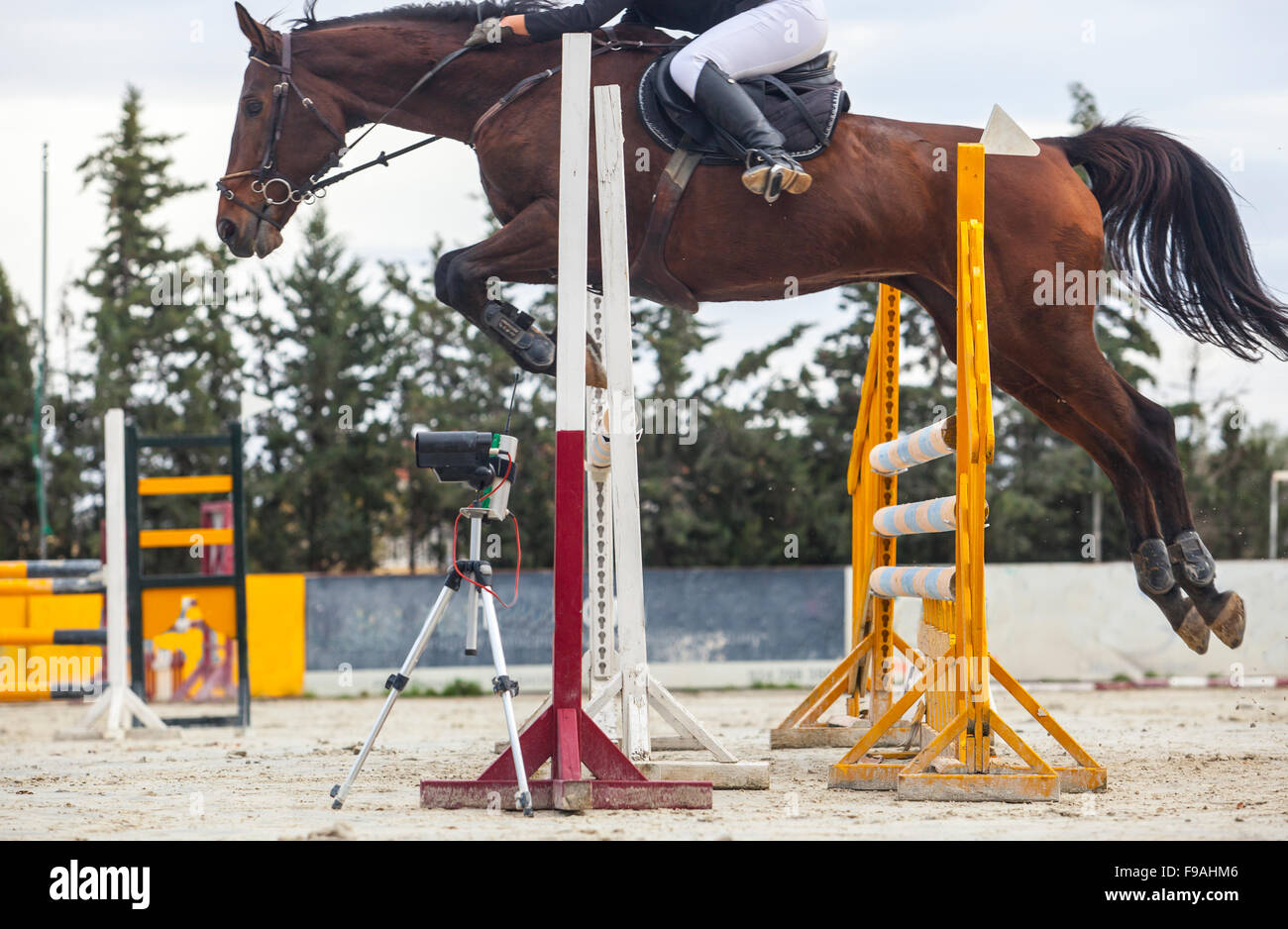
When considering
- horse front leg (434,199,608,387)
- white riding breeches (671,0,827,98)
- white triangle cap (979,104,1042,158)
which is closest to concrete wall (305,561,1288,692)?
horse front leg (434,199,608,387)

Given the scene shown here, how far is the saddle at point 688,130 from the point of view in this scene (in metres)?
4.49

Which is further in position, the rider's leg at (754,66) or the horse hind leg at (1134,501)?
the horse hind leg at (1134,501)

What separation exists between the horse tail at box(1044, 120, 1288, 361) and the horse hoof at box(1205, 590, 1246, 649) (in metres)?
1.00

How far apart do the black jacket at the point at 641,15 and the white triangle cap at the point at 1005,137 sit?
0.97m

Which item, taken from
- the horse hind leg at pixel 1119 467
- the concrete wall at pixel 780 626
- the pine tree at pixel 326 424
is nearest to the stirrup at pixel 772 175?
the horse hind leg at pixel 1119 467

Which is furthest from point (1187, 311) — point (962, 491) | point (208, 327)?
point (208, 327)

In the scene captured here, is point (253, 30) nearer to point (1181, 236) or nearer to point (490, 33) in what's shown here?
point (490, 33)

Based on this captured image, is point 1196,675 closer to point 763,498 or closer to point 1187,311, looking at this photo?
point 763,498

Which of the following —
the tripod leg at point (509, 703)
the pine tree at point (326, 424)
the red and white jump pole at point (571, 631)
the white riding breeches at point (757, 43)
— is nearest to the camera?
the tripod leg at point (509, 703)

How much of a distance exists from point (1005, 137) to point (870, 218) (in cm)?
58

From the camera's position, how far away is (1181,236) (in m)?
5.13

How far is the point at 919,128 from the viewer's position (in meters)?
4.74

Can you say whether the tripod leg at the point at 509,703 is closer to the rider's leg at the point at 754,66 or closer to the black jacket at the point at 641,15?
the rider's leg at the point at 754,66

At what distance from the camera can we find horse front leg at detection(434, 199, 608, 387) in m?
4.35
